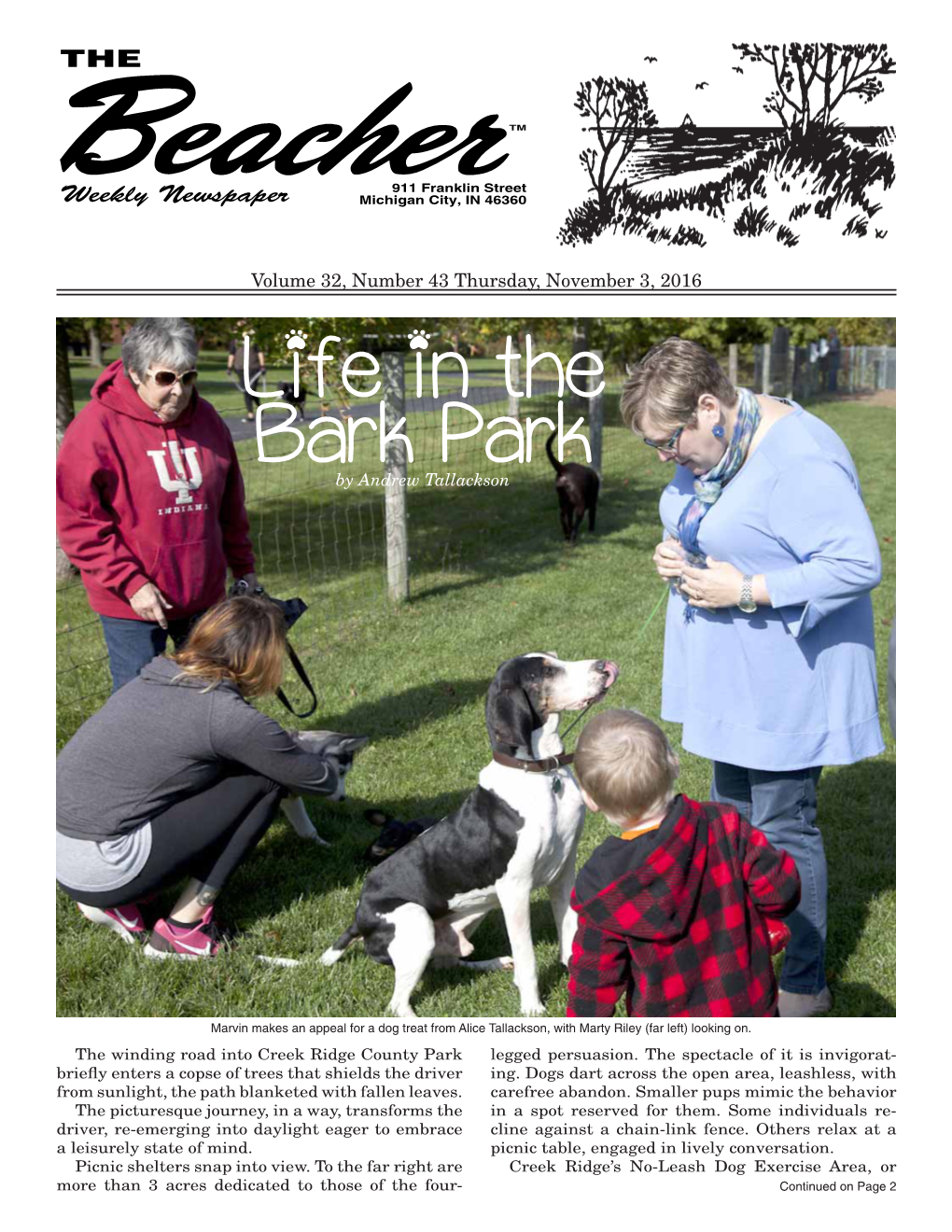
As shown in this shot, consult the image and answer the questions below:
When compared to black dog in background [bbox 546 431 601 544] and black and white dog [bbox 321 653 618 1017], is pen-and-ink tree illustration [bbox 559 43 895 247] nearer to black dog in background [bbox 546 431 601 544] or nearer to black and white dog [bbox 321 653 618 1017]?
black and white dog [bbox 321 653 618 1017]

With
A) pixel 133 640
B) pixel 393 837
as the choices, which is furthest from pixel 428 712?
pixel 133 640

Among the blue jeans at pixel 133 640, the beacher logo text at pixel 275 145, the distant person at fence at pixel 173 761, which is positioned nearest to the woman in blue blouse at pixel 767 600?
the beacher logo text at pixel 275 145

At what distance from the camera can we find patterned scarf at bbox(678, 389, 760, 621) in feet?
9.96

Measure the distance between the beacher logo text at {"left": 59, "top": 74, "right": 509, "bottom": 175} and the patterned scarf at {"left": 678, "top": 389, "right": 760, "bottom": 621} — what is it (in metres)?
1.44

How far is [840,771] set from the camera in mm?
5461

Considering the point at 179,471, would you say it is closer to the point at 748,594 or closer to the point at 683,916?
the point at 748,594

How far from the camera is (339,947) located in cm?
373

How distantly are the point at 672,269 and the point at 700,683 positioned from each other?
1.59 metres

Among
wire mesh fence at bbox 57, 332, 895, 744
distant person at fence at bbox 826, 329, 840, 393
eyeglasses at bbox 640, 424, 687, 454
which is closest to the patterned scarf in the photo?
eyeglasses at bbox 640, 424, 687, 454

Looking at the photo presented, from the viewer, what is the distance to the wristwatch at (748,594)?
3080mm

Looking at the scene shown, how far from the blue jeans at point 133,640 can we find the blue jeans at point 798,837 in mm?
2292

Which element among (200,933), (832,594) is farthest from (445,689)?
(832,594)

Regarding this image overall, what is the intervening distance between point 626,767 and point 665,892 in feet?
1.07
